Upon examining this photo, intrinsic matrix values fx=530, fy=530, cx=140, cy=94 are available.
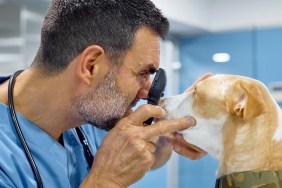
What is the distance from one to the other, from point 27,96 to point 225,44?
1.94 m

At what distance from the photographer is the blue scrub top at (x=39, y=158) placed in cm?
121

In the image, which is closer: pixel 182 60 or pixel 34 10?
pixel 34 10

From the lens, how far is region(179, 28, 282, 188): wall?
289 cm

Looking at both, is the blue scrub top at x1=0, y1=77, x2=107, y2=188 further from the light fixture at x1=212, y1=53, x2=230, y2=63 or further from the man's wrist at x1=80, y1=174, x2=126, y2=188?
the light fixture at x1=212, y1=53, x2=230, y2=63

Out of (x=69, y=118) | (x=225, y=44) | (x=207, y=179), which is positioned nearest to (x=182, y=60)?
(x=225, y=44)

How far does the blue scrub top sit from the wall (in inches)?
67.1

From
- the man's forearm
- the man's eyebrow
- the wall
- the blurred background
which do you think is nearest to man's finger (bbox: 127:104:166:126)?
the man's eyebrow

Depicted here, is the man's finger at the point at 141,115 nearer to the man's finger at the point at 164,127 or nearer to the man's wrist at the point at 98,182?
the man's finger at the point at 164,127

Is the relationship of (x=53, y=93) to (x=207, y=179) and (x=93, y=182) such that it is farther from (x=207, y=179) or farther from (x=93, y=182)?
(x=207, y=179)

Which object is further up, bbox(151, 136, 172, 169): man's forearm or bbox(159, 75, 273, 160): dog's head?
bbox(159, 75, 273, 160): dog's head

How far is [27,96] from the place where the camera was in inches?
50.9

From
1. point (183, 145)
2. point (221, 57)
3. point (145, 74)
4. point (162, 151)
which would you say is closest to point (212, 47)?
point (221, 57)

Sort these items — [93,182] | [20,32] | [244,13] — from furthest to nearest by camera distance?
1. [244,13]
2. [20,32]
3. [93,182]

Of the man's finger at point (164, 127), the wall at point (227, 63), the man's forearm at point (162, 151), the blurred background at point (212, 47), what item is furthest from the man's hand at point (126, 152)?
the wall at point (227, 63)
